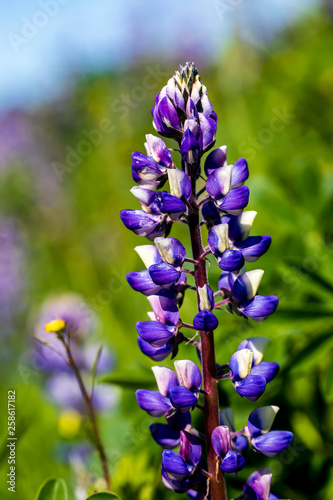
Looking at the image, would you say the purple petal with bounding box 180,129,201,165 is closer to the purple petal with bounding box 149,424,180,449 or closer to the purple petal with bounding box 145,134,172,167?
the purple petal with bounding box 145,134,172,167

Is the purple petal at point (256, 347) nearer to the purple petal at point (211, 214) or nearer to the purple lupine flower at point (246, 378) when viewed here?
the purple lupine flower at point (246, 378)

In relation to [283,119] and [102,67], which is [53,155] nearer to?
[102,67]

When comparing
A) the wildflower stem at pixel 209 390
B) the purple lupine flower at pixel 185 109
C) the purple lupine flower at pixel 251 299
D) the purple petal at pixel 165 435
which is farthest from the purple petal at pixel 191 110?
the purple petal at pixel 165 435

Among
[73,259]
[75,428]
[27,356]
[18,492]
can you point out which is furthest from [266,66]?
[18,492]

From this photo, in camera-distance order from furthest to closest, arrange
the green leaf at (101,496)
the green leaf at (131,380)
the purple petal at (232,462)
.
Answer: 1. the green leaf at (131,380)
2. the green leaf at (101,496)
3. the purple petal at (232,462)

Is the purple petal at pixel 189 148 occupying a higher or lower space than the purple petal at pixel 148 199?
higher

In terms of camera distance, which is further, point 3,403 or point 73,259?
point 73,259

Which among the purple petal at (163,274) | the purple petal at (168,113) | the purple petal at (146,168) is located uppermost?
the purple petal at (168,113)
